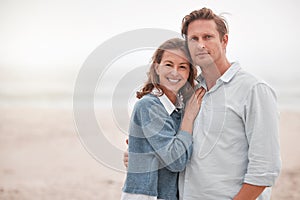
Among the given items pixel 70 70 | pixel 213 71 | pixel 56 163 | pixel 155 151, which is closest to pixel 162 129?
pixel 155 151

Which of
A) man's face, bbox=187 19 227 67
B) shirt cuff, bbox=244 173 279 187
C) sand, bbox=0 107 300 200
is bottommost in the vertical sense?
sand, bbox=0 107 300 200

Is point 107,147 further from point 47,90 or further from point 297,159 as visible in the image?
point 47,90

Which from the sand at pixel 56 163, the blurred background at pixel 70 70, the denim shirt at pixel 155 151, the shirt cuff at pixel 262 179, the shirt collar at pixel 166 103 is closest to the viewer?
the shirt cuff at pixel 262 179

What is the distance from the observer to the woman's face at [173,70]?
2100 mm

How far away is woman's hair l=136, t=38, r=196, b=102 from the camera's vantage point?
213 cm

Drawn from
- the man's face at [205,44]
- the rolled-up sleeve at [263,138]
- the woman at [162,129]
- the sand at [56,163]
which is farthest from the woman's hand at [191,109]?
the sand at [56,163]

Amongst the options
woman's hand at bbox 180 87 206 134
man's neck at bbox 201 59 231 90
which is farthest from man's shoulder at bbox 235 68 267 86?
woman's hand at bbox 180 87 206 134

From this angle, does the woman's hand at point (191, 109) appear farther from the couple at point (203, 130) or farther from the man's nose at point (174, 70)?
the man's nose at point (174, 70)

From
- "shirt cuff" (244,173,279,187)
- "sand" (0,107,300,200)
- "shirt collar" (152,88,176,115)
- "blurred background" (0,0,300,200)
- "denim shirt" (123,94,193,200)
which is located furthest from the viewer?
"blurred background" (0,0,300,200)

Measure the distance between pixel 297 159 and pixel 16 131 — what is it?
6.98 meters

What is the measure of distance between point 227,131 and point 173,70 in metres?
0.40

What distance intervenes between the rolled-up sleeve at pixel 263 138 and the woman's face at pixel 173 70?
39 cm

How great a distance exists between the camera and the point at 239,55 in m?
16.7

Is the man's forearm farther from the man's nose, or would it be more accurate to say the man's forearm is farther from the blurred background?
the blurred background
